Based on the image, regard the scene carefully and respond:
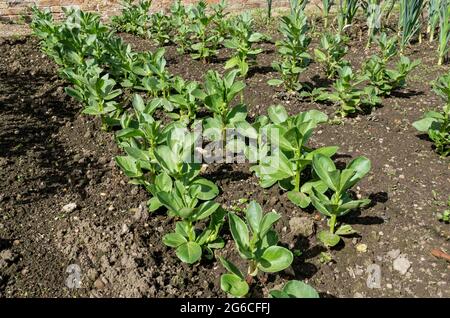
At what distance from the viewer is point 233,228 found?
6.53 ft

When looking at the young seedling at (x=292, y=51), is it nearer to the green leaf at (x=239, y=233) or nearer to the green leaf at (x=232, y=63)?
the green leaf at (x=232, y=63)

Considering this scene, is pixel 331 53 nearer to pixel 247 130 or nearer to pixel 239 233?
pixel 247 130

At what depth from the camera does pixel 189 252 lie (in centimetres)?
208

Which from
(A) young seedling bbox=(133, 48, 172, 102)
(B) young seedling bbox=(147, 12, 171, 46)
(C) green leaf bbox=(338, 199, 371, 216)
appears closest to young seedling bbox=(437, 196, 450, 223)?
(C) green leaf bbox=(338, 199, 371, 216)

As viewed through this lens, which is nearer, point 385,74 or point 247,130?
point 247,130

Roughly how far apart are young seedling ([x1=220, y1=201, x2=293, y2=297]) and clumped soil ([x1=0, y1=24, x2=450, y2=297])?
0.68 feet

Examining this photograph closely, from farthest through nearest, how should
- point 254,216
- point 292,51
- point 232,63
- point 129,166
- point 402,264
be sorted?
1. point 232,63
2. point 292,51
3. point 129,166
4. point 402,264
5. point 254,216

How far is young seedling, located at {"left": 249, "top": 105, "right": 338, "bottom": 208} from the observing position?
2.39 metres

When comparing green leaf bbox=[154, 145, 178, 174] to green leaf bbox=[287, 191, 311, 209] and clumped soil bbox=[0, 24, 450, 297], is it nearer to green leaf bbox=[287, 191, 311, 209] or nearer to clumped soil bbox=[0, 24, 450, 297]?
clumped soil bbox=[0, 24, 450, 297]

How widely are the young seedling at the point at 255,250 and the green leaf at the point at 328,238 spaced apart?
0.34 meters

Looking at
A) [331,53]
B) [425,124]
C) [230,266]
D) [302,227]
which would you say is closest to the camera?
[230,266]

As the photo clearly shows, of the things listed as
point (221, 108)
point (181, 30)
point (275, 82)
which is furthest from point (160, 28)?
point (221, 108)

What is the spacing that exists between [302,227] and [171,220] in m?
0.73
